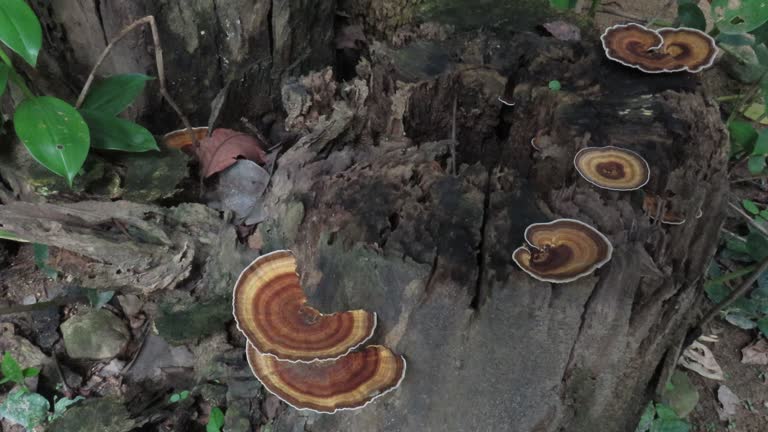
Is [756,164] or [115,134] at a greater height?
[115,134]

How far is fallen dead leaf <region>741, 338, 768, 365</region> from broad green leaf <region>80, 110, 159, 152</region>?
12.5ft

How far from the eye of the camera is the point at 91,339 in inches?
127

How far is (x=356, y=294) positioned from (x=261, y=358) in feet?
1.37

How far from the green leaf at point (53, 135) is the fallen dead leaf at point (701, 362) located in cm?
359

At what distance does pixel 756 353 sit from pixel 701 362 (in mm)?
402

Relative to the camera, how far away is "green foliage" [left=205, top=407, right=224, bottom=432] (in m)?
2.63

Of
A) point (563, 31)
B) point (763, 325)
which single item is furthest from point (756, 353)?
point (563, 31)

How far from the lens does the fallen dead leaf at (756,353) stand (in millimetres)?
3531

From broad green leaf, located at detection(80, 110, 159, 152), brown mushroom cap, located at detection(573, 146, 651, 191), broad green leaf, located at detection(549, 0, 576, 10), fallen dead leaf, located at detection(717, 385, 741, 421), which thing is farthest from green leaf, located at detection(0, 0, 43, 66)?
fallen dead leaf, located at detection(717, 385, 741, 421)

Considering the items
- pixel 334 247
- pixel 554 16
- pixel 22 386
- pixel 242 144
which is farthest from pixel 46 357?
pixel 554 16

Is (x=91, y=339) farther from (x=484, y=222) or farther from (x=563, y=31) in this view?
(x=563, y=31)

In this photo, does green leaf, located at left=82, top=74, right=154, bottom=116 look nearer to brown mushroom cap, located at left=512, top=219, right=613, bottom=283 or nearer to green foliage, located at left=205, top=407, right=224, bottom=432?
green foliage, located at left=205, top=407, right=224, bottom=432

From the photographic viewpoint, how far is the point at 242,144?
10.2 feet

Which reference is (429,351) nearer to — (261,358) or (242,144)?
(261,358)
